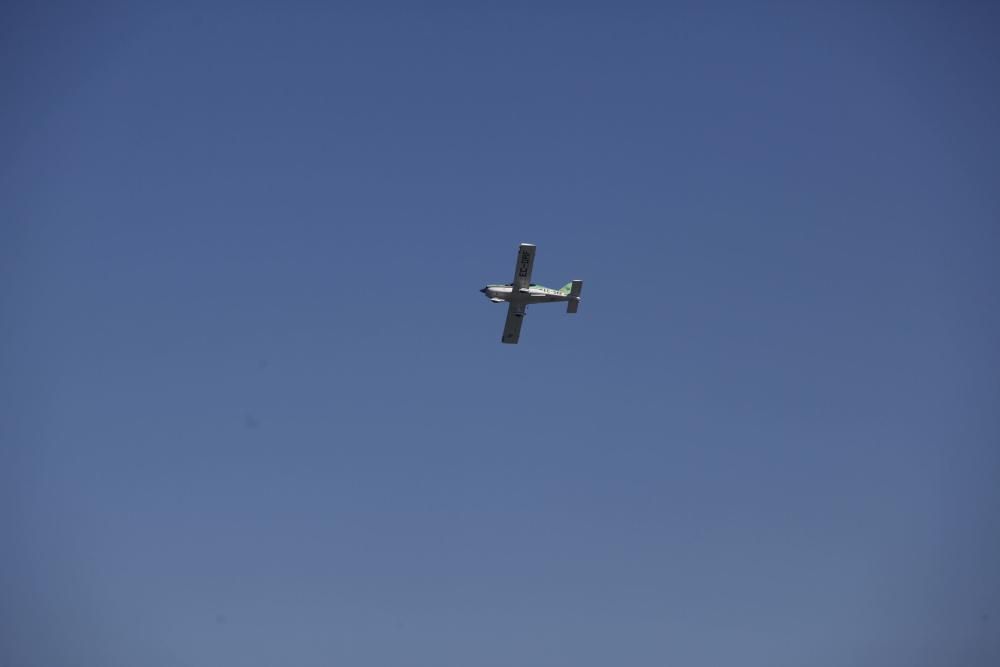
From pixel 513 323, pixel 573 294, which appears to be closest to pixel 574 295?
pixel 573 294

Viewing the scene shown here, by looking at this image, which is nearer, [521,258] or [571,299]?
[521,258]

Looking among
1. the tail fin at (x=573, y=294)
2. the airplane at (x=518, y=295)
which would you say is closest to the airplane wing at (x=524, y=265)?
the airplane at (x=518, y=295)

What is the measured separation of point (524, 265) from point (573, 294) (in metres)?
8.28

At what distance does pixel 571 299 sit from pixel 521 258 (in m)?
8.87

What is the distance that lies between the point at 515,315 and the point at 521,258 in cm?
537

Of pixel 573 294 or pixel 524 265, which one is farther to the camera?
pixel 573 294

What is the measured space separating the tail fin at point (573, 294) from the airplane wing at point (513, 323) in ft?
17.7

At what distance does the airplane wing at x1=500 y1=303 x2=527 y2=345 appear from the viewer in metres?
93.5

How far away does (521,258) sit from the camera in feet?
296

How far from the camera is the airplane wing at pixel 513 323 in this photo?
93.5m

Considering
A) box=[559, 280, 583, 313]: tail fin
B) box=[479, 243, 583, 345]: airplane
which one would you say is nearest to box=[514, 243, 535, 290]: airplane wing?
box=[479, 243, 583, 345]: airplane

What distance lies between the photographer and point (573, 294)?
97.8 meters

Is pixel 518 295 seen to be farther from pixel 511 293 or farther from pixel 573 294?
pixel 573 294

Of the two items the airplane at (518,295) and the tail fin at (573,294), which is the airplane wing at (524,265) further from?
the tail fin at (573,294)
